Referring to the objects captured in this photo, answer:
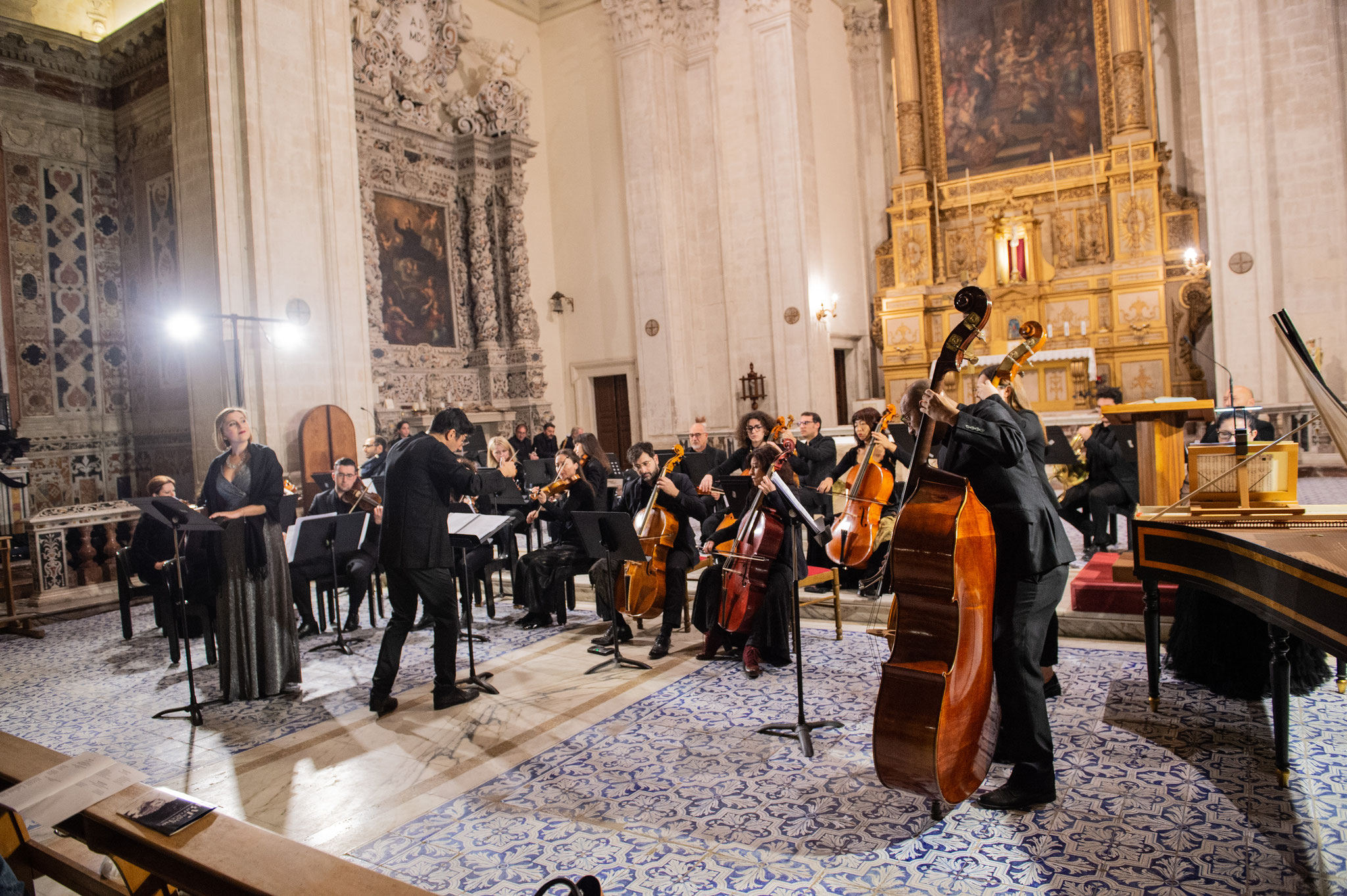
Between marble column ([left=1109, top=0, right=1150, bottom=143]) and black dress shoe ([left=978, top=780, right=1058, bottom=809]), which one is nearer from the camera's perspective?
black dress shoe ([left=978, top=780, right=1058, bottom=809])

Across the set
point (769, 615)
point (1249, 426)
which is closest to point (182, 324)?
point (769, 615)

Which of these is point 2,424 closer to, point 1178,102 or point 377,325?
point 377,325

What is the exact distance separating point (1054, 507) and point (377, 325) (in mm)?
12880

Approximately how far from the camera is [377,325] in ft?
48.0

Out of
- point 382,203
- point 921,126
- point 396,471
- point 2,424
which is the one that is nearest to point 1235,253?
point 921,126

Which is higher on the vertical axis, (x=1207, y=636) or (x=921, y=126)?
(x=921, y=126)

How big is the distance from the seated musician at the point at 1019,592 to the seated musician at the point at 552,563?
4201mm

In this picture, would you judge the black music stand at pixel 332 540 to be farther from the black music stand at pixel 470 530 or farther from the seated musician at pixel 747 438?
the seated musician at pixel 747 438

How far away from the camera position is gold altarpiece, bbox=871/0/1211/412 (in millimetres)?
15961

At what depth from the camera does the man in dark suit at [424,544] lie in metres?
5.19

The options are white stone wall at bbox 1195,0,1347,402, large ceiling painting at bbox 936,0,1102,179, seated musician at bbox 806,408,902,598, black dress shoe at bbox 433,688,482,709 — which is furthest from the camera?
large ceiling painting at bbox 936,0,1102,179

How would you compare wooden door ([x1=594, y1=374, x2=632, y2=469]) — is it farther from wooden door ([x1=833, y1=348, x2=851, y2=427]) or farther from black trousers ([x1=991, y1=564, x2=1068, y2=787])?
black trousers ([x1=991, y1=564, x2=1068, y2=787])

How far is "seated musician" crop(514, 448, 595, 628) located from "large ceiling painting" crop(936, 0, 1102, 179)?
45.7ft

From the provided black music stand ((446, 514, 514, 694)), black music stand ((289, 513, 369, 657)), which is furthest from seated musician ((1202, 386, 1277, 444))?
black music stand ((289, 513, 369, 657))
